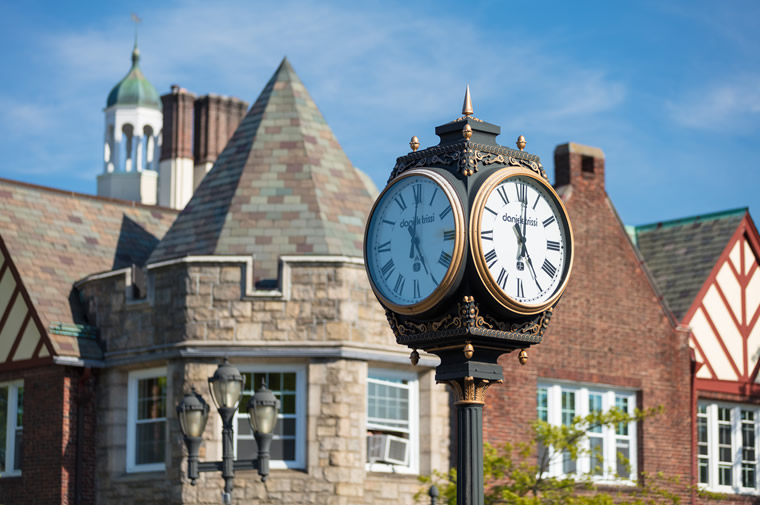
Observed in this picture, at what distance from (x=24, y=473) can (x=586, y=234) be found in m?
11.0

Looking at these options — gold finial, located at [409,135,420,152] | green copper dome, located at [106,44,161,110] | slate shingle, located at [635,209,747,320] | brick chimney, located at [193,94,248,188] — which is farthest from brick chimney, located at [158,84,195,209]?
gold finial, located at [409,135,420,152]

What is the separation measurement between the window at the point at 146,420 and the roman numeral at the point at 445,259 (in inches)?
606

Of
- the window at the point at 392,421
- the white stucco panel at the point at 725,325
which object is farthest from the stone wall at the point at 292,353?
the white stucco panel at the point at 725,325

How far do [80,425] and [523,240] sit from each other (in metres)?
16.4

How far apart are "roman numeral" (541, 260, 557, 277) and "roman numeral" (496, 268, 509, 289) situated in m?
0.36

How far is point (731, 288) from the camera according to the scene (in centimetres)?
2866

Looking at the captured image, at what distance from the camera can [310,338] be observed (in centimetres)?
2145

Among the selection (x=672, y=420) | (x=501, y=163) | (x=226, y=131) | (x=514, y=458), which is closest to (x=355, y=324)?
(x=514, y=458)

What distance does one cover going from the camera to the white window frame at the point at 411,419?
2223 cm

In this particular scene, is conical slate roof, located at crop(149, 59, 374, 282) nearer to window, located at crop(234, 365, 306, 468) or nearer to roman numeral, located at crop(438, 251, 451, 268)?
window, located at crop(234, 365, 306, 468)

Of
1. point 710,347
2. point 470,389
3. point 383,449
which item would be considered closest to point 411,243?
point 470,389

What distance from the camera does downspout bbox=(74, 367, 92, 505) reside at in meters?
22.8

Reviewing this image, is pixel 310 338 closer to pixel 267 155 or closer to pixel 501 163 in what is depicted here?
pixel 267 155

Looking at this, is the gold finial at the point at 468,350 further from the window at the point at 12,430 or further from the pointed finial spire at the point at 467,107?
the window at the point at 12,430
